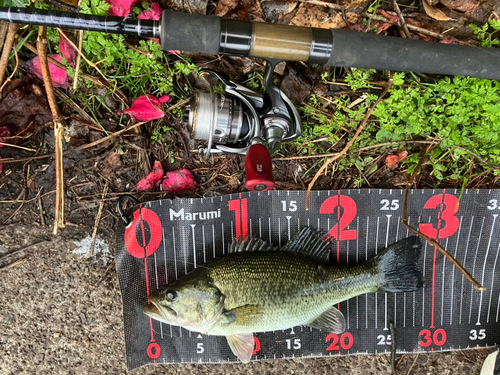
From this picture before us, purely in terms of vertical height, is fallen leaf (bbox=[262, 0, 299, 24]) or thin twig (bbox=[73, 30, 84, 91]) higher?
fallen leaf (bbox=[262, 0, 299, 24])

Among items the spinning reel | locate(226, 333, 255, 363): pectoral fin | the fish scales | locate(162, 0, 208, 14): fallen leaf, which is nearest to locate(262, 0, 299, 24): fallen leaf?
locate(162, 0, 208, 14): fallen leaf

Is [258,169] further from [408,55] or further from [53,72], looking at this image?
[53,72]

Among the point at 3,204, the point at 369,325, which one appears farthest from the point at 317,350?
the point at 3,204

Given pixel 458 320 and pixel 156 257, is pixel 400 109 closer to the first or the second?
pixel 458 320

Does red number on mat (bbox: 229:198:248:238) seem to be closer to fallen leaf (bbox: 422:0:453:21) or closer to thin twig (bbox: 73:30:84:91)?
thin twig (bbox: 73:30:84:91)

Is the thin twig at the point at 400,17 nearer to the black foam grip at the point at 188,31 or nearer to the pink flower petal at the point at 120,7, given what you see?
the black foam grip at the point at 188,31

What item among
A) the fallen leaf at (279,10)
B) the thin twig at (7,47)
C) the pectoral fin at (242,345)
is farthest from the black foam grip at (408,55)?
the thin twig at (7,47)

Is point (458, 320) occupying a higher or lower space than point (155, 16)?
lower

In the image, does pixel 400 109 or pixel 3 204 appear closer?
pixel 400 109
